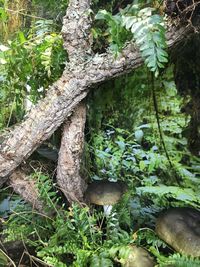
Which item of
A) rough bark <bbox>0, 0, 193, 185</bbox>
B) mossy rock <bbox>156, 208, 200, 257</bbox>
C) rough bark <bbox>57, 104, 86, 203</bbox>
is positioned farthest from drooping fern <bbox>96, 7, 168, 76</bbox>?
mossy rock <bbox>156, 208, 200, 257</bbox>

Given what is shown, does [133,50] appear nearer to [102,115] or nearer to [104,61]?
[104,61]

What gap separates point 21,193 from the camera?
2.31m

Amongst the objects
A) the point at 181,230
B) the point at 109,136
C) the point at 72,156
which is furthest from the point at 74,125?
the point at 109,136

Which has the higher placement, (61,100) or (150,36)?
(150,36)

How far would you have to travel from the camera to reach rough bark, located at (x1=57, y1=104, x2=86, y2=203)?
87.6 inches

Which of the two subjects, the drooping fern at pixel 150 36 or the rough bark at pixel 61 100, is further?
the rough bark at pixel 61 100

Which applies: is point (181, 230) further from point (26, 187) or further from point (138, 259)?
point (26, 187)

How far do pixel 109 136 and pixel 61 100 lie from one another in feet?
4.11

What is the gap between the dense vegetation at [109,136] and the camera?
190 centimetres

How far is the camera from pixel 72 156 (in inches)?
88.3

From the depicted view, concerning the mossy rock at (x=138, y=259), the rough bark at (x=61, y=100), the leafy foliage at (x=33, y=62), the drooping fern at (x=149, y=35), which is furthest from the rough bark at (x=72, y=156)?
the drooping fern at (x=149, y=35)

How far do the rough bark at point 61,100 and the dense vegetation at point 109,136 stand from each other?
0.12m

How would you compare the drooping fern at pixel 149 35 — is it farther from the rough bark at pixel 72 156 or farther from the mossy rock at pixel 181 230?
the mossy rock at pixel 181 230

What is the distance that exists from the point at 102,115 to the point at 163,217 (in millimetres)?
1096
